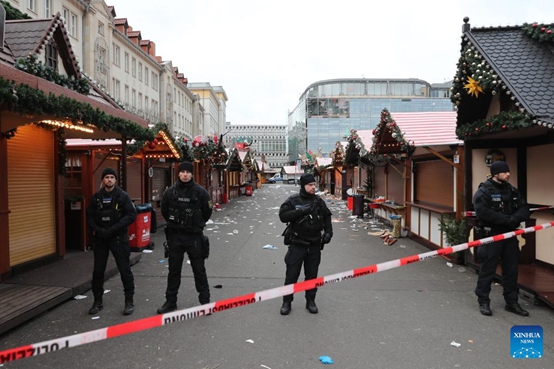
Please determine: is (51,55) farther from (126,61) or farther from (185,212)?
(126,61)

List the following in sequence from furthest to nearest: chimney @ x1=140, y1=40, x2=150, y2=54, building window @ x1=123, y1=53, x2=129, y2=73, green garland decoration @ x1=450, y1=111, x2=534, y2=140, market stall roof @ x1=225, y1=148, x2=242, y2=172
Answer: chimney @ x1=140, y1=40, x2=150, y2=54 < building window @ x1=123, y1=53, x2=129, y2=73 < market stall roof @ x1=225, y1=148, x2=242, y2=172 < green garland decoration @ x1=450, y1=111, x2=534, y2=140

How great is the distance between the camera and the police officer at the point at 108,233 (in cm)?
536

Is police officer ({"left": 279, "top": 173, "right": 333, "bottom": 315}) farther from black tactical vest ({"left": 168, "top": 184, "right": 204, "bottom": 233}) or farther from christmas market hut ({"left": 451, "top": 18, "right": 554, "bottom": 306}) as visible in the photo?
christmas market hut ({"left": 451, "top": 18, "right": 554, "bottom": 306})

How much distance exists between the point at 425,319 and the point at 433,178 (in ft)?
21.1

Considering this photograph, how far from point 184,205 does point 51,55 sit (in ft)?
16.4

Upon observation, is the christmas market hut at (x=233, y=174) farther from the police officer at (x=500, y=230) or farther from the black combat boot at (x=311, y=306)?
the police officer at (x=500, y=230)

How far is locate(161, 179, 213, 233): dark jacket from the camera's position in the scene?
17.3 feet

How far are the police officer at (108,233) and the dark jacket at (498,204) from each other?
15.6ft

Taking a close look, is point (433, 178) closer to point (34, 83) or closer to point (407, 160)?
point (407, 160)

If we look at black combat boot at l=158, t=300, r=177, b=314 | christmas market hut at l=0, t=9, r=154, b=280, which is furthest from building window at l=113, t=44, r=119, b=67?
black combat boot at l=158, t=300, r=177, b=314

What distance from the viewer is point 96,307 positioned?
17.5 ft

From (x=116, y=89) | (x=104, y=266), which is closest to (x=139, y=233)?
(x=104, y=266)

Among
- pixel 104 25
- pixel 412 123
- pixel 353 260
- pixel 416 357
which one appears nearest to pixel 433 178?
pixel 412 123

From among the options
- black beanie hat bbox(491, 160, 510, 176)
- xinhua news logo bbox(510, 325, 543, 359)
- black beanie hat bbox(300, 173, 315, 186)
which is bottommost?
xinhua news logo bbox(510, 325, 543, 359)
